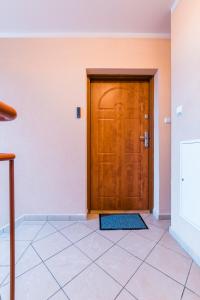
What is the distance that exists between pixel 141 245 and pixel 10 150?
1785mm

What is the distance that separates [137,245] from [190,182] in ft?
2.42

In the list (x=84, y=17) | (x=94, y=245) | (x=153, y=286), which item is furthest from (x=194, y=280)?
(x=84, y=17)

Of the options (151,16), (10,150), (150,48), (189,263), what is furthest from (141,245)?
(151,16)

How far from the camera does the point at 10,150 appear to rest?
6.43ft

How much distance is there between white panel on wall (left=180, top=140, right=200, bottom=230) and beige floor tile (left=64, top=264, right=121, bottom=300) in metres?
0.77

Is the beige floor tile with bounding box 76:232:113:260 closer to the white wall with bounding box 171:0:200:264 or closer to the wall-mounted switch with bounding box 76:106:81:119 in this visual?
the white wall with bounding box 171:0:200:264

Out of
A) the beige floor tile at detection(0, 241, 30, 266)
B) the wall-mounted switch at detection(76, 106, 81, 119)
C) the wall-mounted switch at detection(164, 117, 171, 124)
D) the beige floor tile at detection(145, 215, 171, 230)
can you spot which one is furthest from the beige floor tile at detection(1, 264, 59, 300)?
the wall-mounted switch at detection(164, 117, 171, 124)

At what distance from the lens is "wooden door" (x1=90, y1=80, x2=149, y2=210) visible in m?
2.21

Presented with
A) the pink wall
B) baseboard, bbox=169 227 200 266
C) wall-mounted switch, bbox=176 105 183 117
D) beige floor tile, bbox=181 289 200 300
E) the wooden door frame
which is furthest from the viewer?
the wooden door frame

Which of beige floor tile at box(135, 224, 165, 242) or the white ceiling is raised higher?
the white ceiling

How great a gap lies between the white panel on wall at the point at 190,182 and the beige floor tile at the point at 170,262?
297mm

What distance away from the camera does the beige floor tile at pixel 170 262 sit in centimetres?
112

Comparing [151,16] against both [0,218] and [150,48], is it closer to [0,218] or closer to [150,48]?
[150,48]

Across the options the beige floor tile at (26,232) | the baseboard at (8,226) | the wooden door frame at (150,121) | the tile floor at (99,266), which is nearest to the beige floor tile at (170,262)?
the tile floor at (99,266)
